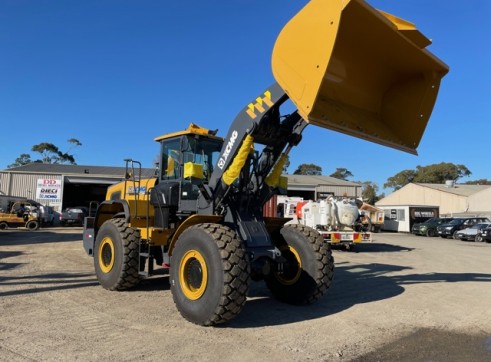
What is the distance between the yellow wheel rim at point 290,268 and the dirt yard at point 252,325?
467 mm

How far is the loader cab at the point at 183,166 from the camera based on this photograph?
7.34 meters

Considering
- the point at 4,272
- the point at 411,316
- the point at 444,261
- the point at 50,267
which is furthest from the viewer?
the point at 444,261

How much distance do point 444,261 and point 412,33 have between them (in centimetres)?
1164

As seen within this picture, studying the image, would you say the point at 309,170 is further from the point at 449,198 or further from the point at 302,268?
the point at 302,268

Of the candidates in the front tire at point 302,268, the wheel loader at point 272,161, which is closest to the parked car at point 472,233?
the front tire at point 302,268

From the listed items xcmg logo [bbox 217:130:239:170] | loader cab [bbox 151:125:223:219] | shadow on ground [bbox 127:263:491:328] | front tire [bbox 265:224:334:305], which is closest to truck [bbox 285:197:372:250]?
shadow on ground [bbox 127:263:491:328]

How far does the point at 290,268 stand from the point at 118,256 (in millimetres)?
3159

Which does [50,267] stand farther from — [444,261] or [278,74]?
[444,261]

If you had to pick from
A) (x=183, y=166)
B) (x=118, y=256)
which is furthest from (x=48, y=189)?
(x=183, y=166)

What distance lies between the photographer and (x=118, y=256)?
25.5 ft

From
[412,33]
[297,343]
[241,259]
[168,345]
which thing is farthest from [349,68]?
[168,345]

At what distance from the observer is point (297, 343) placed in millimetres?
5184

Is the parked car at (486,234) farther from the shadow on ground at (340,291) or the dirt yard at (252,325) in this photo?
the dirt yard at (252,325)

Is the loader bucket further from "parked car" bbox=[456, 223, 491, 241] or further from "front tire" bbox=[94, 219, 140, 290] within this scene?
"parked car" bbox=[456, 223, 491, 241]
